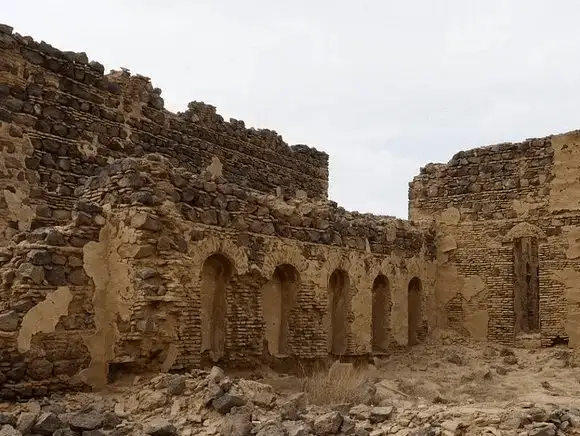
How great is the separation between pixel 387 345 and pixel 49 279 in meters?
7.59

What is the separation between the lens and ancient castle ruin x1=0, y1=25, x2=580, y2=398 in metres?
8.66

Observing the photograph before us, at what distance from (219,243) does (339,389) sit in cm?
266

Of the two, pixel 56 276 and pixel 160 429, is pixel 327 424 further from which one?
pixel 56 276

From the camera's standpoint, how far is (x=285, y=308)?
462 inches

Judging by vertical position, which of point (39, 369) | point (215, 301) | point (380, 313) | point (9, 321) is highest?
point (215, 301)

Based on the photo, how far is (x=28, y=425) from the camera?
6707mm

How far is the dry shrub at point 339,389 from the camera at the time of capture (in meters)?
8.79

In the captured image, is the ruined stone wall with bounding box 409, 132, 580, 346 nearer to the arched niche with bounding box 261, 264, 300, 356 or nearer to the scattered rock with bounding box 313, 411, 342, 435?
the arched niche with bounding box 261, 264, 300, 356

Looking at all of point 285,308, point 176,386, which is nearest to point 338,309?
point 285,308

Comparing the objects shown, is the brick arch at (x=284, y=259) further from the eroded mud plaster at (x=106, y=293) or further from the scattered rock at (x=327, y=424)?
the scattered rock at (x=327, y=424)

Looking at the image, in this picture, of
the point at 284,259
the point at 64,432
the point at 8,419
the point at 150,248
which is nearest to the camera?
the point at 64,432

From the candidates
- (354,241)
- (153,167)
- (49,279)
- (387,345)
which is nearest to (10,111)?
(153,167)

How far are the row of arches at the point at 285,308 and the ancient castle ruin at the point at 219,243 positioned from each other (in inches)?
1.1

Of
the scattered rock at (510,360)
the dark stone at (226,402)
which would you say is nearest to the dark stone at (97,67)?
the dark stone at (226,402)
